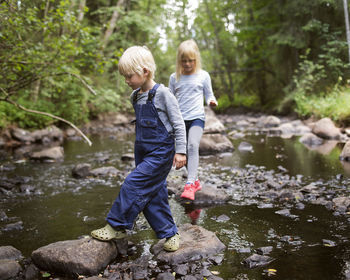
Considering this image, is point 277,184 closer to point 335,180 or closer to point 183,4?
point 335,180

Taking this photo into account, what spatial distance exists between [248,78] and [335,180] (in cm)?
2269

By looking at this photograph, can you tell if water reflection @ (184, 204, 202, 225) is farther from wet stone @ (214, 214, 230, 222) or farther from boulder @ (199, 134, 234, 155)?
boulder @ (199, 134, 234, 155)

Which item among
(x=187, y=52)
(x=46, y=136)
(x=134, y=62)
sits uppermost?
(x=187, y=52)

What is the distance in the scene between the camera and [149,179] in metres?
2.74

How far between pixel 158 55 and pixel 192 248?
20623mm

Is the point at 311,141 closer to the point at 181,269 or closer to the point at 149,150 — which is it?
the point at 149,150

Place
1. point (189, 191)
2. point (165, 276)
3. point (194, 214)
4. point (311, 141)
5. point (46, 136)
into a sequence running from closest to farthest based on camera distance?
point (165, 276)
point (194, 214)
point (189, 191)
point (311, 141)
point (46, 136)

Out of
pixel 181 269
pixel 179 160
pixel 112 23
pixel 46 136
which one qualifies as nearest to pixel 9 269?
pixel 181 269

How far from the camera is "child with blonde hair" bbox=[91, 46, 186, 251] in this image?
2680 millimetres

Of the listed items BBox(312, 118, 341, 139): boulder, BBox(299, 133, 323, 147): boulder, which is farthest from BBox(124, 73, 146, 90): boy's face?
BBox(312, 118, 341, 139): boulder

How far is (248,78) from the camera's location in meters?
26.8

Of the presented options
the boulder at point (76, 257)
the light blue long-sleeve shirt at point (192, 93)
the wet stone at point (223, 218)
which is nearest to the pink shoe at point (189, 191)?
the wet stone at point (223, 218)

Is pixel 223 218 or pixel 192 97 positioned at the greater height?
pixel 192 97

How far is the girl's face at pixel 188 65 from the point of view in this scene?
4.40 metres
